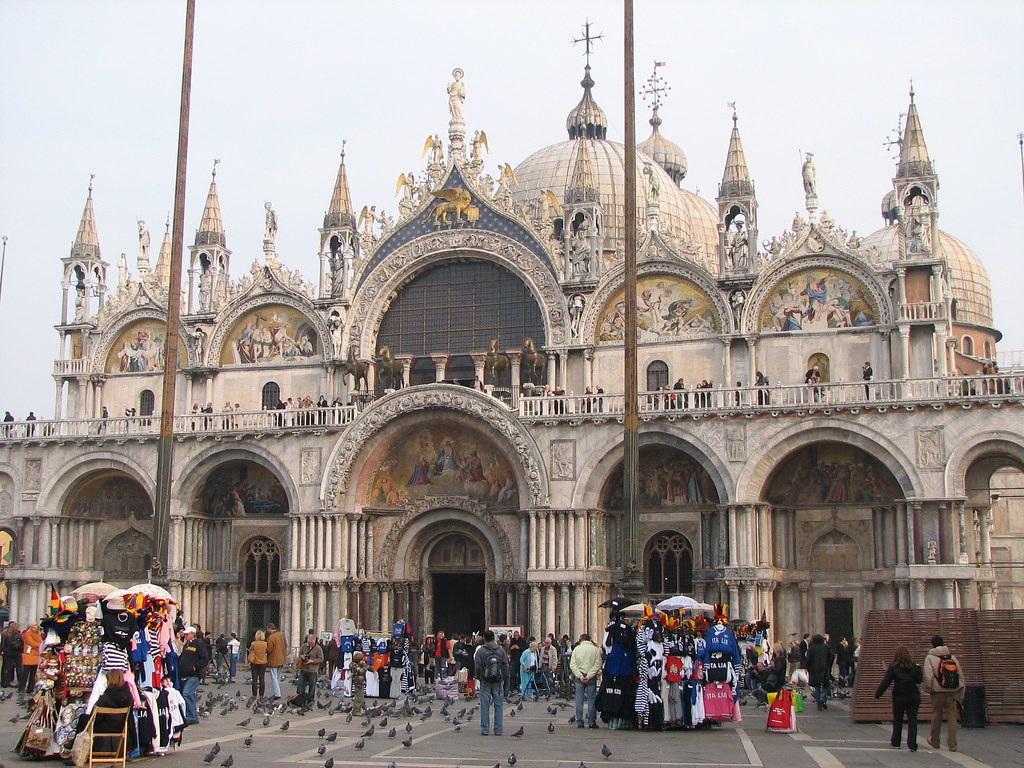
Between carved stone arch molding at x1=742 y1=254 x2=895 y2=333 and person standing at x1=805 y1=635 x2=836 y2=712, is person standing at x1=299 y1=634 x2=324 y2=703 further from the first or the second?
carved stone arch molding at x1=742 y1=254 x2=895 y2=333

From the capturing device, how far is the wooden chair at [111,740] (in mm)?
17547

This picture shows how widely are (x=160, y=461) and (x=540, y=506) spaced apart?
1365cm

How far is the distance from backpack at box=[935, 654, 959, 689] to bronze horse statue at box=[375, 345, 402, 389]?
91.0 ft

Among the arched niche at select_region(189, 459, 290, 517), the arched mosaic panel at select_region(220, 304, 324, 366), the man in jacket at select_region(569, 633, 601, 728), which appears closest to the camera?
the man in jacket at select_region(569, 633, 601, 728)

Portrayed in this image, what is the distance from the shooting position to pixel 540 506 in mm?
40625

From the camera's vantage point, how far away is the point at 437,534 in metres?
44.3

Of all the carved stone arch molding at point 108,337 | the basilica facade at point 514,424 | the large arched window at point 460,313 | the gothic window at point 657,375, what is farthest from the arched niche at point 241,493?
the gothic window at point 657,375

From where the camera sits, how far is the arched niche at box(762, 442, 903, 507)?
3938 centimetres

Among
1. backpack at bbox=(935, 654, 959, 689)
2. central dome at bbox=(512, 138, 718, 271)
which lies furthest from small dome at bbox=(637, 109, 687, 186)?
backpack at bbox=(935, 654, 959, 689)

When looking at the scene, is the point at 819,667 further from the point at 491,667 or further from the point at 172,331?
the point at 172,331

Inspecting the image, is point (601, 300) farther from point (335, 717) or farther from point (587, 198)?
point (335, 717)

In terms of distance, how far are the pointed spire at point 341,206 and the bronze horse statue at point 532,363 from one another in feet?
27.9

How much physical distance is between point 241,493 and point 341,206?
11.1 meters

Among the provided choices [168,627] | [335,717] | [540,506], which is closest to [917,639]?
[335,717]
